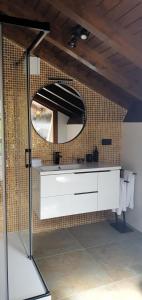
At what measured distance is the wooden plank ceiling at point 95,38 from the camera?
190cm

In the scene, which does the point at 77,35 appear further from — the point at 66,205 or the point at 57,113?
the point at 66,205

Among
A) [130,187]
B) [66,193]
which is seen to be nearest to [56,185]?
[66,193]

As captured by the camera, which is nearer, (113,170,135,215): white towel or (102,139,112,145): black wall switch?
(113,170,135,215): white towel

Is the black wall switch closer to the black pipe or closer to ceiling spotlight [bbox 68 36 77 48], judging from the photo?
ceiling spotlight [bbox 68 36 77 48]

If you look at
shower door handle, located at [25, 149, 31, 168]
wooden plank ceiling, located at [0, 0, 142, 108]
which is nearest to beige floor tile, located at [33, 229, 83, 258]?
shower door handle, located at [25, 149, 31, 168]

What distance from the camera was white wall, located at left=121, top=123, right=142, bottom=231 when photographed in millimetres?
3354

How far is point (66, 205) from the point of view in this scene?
300 centimetres

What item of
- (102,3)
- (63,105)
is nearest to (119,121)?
(63,105)

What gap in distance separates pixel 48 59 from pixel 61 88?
1.35 ft

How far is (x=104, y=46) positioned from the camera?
2.41 m

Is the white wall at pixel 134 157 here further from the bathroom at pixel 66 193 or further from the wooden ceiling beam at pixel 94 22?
the wooden ceiling beam at pixel 94 22

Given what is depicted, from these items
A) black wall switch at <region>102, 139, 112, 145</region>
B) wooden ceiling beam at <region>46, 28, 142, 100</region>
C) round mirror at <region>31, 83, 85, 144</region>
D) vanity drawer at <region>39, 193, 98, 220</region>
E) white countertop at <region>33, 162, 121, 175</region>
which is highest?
wooden ceiling beam at <region>46, 28, 142, 100</region>

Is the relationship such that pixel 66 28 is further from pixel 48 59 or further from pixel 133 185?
pixel 133 185

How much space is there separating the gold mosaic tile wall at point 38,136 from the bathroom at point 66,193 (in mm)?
12
